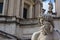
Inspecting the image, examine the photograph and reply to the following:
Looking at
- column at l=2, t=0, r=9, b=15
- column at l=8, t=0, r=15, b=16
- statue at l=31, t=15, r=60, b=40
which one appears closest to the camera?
→ statue at l=31, t=15, r=60, b=40

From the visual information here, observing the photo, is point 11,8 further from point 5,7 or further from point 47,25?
point 47,25

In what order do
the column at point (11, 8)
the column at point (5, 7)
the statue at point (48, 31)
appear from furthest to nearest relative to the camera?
1. the column at point (5, 7)
2. the column at point (11, 8)
3. the statue at point (48, 31)

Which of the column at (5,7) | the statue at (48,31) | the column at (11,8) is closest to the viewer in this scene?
the statue at (48,31)

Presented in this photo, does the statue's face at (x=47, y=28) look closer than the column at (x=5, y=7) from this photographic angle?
Yes

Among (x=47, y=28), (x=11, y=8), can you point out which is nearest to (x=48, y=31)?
(x=47, y=28)

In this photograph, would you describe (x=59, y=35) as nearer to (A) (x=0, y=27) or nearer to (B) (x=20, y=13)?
(A) (x=0, y=27)

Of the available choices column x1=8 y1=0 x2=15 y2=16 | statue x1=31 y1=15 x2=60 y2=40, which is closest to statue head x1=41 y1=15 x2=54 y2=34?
statue x1=31 y1=15 x2=60 y2=40

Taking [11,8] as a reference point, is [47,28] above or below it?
below

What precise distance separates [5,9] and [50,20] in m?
21.2

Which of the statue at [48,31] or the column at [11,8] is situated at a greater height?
the column at [11,8]

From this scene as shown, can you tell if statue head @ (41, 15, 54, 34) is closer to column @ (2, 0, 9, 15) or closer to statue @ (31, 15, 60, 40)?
statue @ (31, 15, 60, 40)

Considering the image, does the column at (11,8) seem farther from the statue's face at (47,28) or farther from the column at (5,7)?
the statue's face at (47,28)

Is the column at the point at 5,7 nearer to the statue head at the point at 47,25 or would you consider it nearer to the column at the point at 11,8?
the column at the point at 11,8

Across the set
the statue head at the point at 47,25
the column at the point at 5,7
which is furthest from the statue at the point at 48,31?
the column at the point at 5,7
